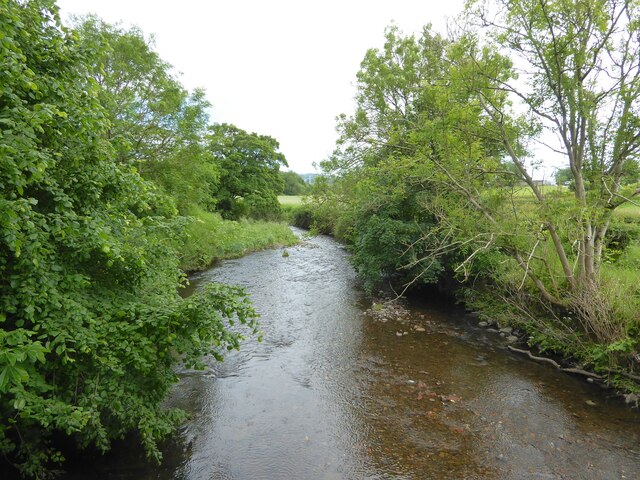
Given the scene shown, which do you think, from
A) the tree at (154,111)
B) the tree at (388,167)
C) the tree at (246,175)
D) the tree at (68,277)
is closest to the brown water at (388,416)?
the tree at (68,277)

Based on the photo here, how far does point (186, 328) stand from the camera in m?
5.38

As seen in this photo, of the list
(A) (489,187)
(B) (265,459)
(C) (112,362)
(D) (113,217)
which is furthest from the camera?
(A) (489,187)

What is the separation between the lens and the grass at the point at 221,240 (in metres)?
20.3

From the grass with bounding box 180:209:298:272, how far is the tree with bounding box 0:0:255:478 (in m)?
9.86

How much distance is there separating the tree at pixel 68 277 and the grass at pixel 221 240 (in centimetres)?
986

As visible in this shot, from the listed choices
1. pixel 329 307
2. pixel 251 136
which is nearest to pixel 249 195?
pixel 251 136

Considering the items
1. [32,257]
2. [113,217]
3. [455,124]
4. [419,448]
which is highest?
[455,124]

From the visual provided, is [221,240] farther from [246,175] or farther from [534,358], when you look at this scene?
[534,358]

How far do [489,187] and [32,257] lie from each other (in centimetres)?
1165

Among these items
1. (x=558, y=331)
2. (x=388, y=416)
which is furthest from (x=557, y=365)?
(x=388, y=416)

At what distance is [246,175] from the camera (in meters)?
40.9

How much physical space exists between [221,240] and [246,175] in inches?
696

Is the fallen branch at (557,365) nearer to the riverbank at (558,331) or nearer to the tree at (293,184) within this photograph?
the riverbank at (558,331)

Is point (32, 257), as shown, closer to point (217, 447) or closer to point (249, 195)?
point (217, 447)
